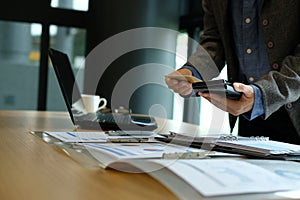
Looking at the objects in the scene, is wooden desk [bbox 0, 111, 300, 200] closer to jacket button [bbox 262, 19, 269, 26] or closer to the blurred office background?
jacket button [bbox 262, 19, 269, 26]

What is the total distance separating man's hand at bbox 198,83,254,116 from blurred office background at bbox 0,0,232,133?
3.10m

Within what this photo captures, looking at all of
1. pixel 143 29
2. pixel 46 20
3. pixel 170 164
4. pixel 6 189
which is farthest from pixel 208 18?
pixel 46 20

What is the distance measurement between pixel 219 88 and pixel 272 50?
411 millimetres

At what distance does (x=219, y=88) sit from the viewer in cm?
97

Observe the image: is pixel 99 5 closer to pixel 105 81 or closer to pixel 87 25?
pixel 87 25

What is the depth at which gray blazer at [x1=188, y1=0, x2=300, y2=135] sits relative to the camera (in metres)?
1.13

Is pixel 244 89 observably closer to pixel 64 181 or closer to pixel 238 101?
pixel 238 101

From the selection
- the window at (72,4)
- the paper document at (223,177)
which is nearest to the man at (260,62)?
the paper document at (223,177)

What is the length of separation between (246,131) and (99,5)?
131 inches

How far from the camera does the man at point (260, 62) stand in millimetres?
1111

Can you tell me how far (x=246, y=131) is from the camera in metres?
1.49

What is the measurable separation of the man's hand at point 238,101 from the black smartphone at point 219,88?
0.01 m

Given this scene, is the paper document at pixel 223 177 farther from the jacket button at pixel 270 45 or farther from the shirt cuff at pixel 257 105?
the jacket button at pixel 270 45

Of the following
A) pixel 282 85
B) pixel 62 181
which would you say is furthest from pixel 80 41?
pixel 62 181
